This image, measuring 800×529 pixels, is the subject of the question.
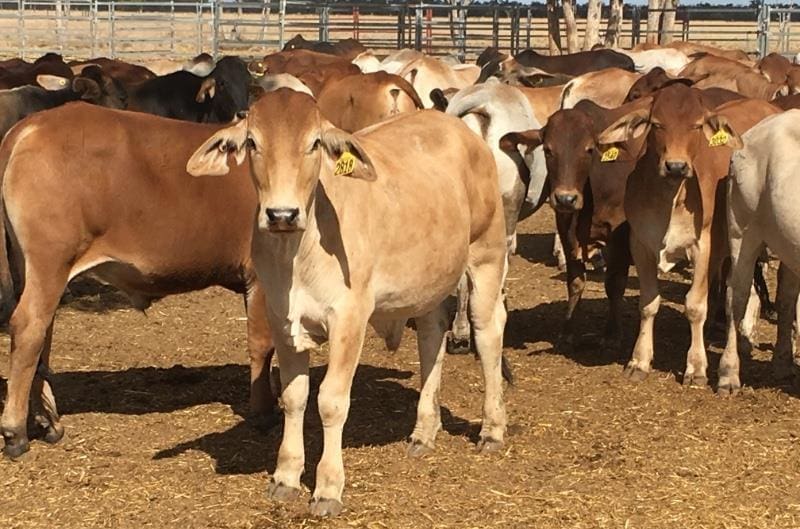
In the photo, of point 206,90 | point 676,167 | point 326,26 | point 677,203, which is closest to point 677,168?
point 676,167

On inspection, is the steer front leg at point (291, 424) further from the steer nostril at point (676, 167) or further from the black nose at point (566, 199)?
→ the black nose at point (566, 199)

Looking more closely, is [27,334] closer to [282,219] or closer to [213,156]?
[213,156]

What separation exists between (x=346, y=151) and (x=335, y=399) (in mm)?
1086

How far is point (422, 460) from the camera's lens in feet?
20.8

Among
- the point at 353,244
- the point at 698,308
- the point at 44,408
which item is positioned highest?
the point at 353,244

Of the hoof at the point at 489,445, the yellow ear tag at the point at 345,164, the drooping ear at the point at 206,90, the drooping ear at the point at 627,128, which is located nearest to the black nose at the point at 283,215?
the yellow ear tag at the point at 345,164

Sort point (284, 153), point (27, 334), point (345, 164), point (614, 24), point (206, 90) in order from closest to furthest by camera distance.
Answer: point (284, 153)
point (345, 164)
point (27, 334)
point (206, 90)
point (614, 24)

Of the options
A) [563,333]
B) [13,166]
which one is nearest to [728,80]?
[563,333]

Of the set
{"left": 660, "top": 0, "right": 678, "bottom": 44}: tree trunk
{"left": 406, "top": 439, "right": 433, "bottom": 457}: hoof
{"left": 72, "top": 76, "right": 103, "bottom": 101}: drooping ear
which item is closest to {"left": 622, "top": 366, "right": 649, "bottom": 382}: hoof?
{"left": 406, "top": 439, "right": 433, "bottom": 457}: hoof

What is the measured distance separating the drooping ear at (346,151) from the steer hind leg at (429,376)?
4.44 feet

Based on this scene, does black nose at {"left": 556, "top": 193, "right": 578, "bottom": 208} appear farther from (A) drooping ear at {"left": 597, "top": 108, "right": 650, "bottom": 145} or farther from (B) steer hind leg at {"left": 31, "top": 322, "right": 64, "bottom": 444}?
(B) steer hind leg at {"left": 31, "top": 322, "right": 64, "bottom": 444}

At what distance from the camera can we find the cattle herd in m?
5.44

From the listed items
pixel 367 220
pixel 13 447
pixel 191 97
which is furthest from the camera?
pixel 191 97

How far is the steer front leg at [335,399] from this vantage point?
543 cm
